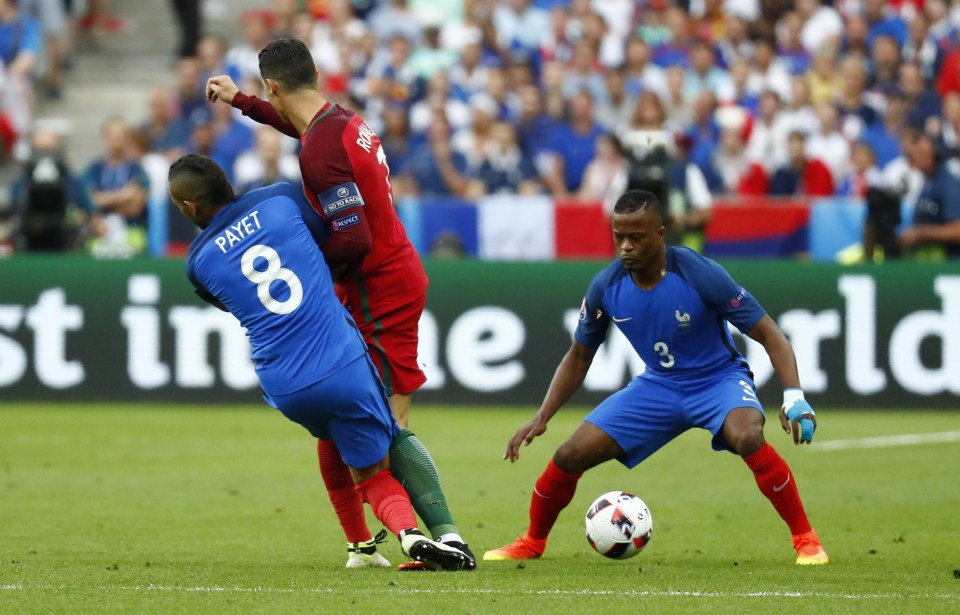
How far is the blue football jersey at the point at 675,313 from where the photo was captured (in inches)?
313

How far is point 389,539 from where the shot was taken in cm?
923

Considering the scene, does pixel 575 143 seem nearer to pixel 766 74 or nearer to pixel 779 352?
pixel 766 74

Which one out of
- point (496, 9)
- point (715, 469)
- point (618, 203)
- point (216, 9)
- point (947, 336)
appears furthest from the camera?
point (216, 9)

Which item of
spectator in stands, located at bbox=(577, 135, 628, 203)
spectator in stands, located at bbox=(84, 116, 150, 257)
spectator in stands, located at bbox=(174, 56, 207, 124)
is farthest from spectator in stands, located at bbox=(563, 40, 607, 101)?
spectator in stands, located at bbox=(84, 116, 150, 257)

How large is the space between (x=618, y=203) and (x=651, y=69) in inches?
511

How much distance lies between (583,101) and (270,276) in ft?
40.6

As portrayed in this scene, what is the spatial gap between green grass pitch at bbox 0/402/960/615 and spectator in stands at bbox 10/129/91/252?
1952 millimetres

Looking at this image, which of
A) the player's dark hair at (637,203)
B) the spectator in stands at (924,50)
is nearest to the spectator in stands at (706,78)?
the spectator in stands at (924,50)

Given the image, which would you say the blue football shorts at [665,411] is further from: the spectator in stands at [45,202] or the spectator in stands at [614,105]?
the spectator in stands at [614,105]

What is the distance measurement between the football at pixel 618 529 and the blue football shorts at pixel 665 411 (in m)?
0.28

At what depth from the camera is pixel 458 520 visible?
9.79 meters

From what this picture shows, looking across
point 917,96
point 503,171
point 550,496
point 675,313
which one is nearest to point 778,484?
point 675,313

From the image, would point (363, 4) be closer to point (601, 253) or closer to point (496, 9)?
point (496, 9)

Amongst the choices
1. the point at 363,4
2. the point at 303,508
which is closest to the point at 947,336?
the point at 303,508
